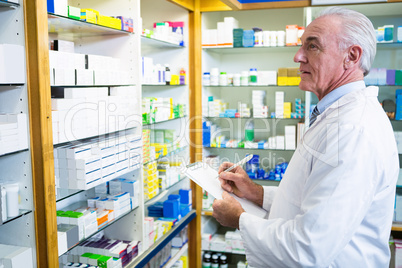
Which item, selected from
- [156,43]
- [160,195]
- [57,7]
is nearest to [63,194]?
[57,7]

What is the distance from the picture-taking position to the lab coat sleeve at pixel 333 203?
4.26 ft

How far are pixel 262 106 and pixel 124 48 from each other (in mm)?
1825

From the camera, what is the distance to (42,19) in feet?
6.42

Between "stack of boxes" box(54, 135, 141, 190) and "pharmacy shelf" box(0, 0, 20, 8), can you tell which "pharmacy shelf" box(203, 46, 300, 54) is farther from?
"pharmacy shelf" box(0, 0, 20, 8)

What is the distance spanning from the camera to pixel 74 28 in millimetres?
2699

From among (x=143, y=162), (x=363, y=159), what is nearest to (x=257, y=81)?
(x=143, y=162)

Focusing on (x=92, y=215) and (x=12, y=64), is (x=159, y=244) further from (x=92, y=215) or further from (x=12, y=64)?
(x=12, y=64)

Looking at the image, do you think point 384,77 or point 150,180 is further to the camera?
point 384,77

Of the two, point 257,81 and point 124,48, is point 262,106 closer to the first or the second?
point 257,81

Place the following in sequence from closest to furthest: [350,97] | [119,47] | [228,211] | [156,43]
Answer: [350,97] < [228,211] < [119,47] < [156,43]

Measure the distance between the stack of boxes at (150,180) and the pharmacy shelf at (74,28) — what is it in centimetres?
118

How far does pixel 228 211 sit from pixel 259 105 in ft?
9.13

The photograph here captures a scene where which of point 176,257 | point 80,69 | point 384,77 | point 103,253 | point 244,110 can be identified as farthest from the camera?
point 244,110

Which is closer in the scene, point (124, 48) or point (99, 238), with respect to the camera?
point (124, 48)
